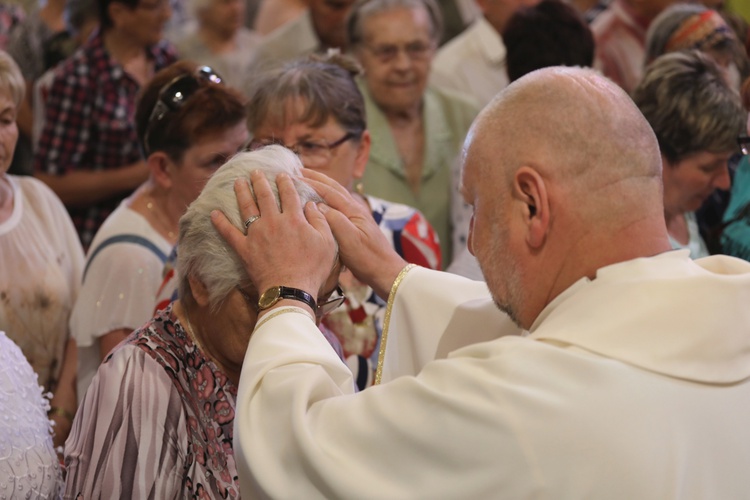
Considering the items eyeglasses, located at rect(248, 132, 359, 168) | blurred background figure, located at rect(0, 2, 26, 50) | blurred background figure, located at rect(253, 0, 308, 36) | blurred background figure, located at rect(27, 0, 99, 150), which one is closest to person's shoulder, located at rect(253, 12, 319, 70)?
blurred background figure, located at rect(253, 0, 308, 36)

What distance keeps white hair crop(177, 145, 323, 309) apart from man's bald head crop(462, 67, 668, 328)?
458mm

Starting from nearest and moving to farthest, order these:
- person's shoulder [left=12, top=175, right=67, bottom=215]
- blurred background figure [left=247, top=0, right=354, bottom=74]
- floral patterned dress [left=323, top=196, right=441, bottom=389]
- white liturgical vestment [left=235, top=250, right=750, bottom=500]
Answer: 1. white liturgical vestment [left=235, top=250, right=750, bottom=500]
2. floral patterned dress [left=323, top=196, right=441, bottom=389]
3. person's shoulder [left=12, top=175, right=67, bottom=215]
4. blurred background figure [left=247, top=0, right=354, bottom=74]

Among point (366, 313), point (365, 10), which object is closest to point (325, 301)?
point (366, 313)

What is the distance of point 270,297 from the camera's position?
2.17 m

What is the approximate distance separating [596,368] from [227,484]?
0.89m

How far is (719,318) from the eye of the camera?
6.47ft

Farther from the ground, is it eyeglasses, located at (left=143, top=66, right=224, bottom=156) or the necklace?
eyeglasses, located at (left=143, top=66, right=224, bottom=156)

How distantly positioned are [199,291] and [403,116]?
8.16ft

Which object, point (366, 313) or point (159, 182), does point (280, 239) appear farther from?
point (159, 182)

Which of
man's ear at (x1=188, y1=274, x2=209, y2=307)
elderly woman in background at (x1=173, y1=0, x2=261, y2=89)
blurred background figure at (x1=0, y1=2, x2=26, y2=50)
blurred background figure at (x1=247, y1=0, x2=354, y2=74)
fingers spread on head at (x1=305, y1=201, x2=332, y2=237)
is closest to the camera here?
fingers spread on head at (x1=305, y1=201, x2=332, y2=237)

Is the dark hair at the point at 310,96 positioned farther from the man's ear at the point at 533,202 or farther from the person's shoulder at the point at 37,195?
the man's ear at the point at 533,202

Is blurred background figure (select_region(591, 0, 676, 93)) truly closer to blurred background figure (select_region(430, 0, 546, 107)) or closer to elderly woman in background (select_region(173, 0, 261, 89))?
blurred background figure (select_region(430, 0, 546, 107))

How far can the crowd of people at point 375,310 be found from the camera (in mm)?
1901

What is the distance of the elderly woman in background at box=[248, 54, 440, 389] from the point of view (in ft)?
10.9
